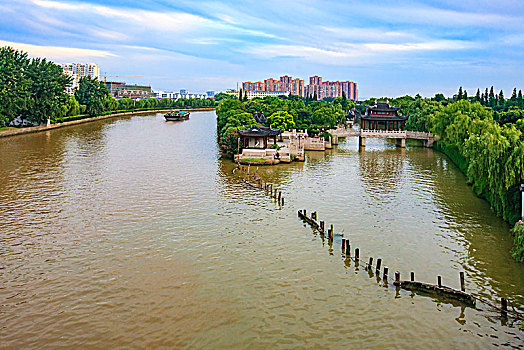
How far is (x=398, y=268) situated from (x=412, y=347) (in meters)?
5.39

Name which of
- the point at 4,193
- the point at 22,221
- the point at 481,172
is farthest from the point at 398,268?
the point at 4,193

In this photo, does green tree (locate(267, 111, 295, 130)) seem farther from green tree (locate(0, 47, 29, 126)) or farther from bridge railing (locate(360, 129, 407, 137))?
green tree (locate(0, 47, 29, 126))

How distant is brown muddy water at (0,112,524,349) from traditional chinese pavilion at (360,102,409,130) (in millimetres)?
28101

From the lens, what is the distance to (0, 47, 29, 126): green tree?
5475 centimetres

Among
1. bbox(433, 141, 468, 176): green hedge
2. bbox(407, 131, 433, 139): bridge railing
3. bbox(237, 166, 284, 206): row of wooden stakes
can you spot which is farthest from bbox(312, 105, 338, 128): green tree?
bbox(237, 166, 284, 206): row of wooden stakes

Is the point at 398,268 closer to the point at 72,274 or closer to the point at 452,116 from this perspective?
the point at 72,274

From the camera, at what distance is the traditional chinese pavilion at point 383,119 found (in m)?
62.1

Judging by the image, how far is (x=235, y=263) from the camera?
1800cm

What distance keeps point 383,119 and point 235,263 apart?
4820cm

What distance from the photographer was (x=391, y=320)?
547 inches

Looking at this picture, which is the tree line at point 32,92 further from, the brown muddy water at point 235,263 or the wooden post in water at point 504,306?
the wooden post in water at point 504,306

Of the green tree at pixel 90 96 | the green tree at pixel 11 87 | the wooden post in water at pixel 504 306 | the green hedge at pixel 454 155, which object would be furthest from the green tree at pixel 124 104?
the wooden post in water at pixel 504 306

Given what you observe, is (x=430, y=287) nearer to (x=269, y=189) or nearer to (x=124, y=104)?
(x=269, y=189)

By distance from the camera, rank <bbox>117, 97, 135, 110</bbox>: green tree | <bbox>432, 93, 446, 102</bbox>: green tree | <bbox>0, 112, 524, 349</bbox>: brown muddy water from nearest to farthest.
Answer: <bbox>0, 112, 524, 349</bbox>: brown muddy water, <bbox>432, 93, 446, 102</bbox>: green tree, <bbox>117, 97, 135, 110</bbox>: green tree
